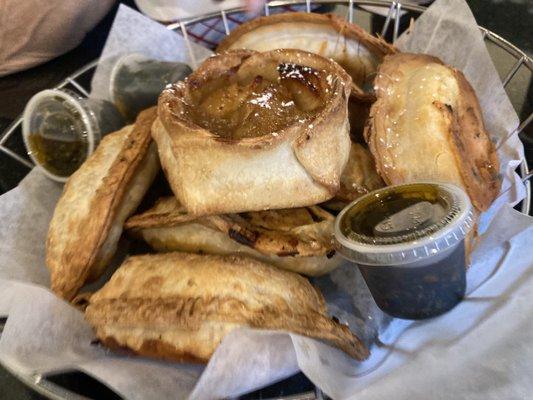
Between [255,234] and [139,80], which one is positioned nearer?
[255,234]

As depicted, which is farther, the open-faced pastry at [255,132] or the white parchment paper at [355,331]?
the open-faced pastry at [255,132]

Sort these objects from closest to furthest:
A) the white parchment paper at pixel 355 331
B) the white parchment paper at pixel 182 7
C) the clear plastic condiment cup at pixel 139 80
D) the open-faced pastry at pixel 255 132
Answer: the white parchment paper at pixel 355 331 < the open-faced pastry at pixel 255 132 < the clear plastic condiment cup at pixel 139 80 < the white parchment paper at pixel 182 7

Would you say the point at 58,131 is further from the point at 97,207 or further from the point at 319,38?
the point at 319,38

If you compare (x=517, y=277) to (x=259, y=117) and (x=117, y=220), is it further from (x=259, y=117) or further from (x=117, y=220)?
(x=117, y=220)

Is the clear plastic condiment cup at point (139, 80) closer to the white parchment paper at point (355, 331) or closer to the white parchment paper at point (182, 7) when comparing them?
the white parchment paper at point (355, 331)

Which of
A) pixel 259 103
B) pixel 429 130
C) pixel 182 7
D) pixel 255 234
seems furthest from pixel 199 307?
pixel 182 7

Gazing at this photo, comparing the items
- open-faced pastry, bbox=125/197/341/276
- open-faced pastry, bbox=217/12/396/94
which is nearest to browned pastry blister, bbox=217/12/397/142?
open-faced pastry, bbox=217/12/396/94

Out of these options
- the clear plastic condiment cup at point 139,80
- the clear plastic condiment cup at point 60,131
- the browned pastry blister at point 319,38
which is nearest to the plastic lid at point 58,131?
the clear plastic condiment cup at point 60,131
